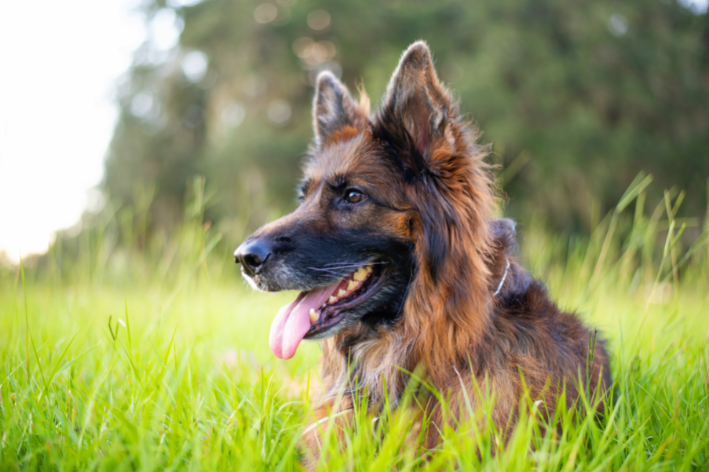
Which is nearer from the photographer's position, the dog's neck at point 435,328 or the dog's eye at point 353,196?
the dog's neck at point 435,328

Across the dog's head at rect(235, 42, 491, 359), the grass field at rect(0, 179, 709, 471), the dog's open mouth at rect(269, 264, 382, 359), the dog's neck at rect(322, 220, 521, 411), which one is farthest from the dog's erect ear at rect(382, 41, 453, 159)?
the grass field at rect(0, 179, 709, 471)

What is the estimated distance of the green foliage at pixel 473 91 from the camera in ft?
39.7

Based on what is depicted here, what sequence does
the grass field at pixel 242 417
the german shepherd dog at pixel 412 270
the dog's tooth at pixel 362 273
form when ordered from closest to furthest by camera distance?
the grass field at pixel 242 417, the german shepherd dog at pixel 412 270, the dog's tooth at pixel 362 273

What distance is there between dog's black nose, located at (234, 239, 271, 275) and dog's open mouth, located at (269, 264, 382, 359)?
1.02 feet

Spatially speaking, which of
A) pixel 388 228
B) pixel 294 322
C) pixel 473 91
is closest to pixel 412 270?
pixel 388 228

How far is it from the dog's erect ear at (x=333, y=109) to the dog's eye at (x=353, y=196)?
67cm

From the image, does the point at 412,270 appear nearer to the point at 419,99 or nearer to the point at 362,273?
the point at 362,273

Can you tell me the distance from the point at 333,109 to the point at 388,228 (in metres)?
1.20

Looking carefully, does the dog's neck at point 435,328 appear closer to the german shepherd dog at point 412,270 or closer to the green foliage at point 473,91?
the german shepherd dog at point 412,270

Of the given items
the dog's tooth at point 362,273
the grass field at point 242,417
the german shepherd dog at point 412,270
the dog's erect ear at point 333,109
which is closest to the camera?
the grass field at point 242,417

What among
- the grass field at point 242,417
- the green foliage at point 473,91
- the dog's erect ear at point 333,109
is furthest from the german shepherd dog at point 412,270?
the green foliage at point 473,91

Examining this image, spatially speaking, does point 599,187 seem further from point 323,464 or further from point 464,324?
point 323,464

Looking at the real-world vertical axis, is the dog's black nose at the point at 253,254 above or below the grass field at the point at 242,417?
above

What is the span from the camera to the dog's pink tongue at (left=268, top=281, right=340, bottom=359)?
85.6 inches
